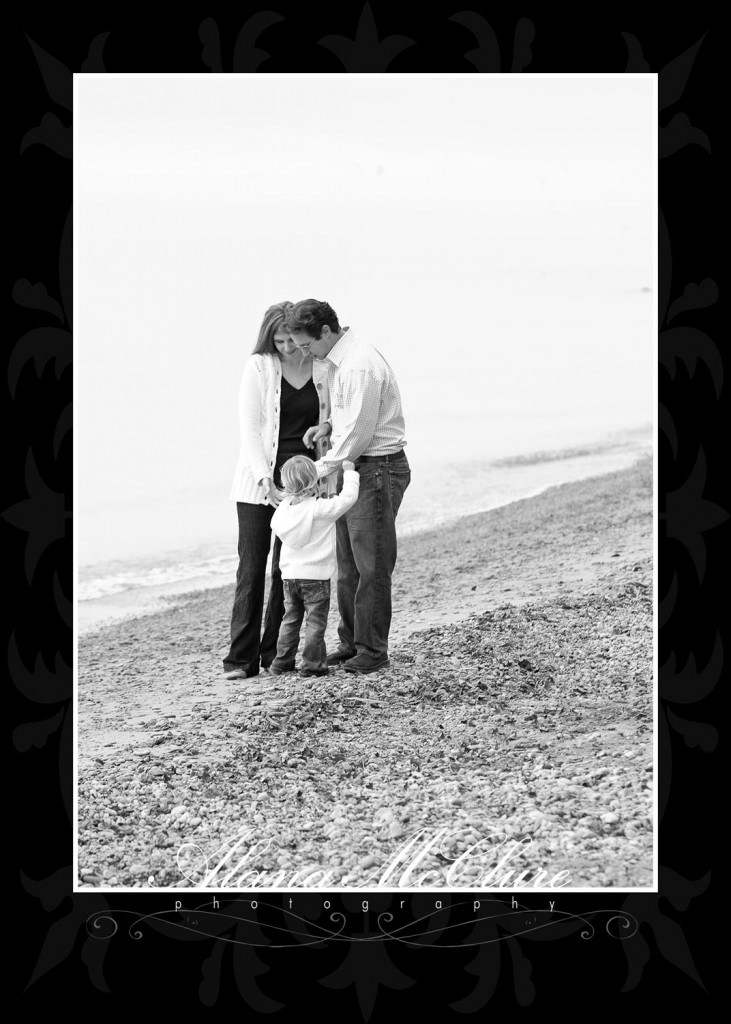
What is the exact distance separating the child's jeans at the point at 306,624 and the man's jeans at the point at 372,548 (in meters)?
0.18

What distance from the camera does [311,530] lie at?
5309 mm

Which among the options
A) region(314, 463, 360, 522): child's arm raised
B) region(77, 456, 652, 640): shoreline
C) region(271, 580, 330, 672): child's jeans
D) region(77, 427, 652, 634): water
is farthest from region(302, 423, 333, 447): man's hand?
region(77, 427, 652, 634): water

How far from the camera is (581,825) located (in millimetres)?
4434

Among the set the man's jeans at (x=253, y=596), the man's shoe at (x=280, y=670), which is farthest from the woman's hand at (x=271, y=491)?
the man's shoe at (x=280, y=670)

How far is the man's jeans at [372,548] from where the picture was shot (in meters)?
5.38

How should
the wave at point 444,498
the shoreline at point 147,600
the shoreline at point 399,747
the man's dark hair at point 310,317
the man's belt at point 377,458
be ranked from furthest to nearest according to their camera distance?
the wave at point 444,498 < the shoreline at point 147,600 < the man's belt at point 377,458 < the man's dark hair at point 310,317 < the shoreline at point 399,747

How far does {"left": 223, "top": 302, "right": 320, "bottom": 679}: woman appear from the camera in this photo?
5.38 m

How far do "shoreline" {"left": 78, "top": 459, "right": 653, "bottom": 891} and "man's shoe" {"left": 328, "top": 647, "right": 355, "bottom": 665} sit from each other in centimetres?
15

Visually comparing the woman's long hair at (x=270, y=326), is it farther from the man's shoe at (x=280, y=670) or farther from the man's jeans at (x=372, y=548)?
the man's shoe at (x=280, y=670)

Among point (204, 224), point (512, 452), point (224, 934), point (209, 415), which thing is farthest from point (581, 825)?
point (512, 452)

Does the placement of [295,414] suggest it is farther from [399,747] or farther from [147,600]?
[147,600]

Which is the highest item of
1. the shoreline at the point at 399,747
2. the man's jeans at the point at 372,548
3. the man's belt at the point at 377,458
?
the man's belt at the point at 377,458
